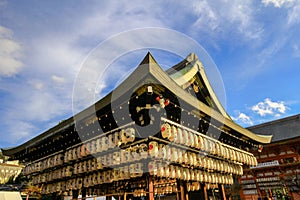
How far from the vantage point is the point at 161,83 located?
5.11 meters

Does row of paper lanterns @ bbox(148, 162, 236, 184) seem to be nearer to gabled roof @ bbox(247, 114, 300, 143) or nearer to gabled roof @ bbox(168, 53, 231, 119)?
gabled roof @ bbox(168, 53, 231, 119)

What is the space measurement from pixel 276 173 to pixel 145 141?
15496mm

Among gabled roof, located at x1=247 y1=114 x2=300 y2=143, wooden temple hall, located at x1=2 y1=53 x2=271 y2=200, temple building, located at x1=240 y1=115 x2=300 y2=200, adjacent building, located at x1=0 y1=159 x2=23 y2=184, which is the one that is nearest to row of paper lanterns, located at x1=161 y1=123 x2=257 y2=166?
wooden temple hall, located at x1=2 y1=53 x2=271 y2=200

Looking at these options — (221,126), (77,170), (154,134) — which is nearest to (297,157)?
(221,126)

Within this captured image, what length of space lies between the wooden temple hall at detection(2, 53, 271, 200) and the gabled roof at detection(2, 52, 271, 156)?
2cm

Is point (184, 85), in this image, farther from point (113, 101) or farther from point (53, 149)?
point (53, 149)

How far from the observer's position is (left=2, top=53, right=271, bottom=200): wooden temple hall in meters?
5.76

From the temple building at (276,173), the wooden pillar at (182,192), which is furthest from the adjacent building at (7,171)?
the wooden pillar at (182,192)

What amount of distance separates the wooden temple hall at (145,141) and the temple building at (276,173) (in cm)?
716

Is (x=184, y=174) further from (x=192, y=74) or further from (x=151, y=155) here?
(x=192, y=74)

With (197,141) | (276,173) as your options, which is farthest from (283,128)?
(197,141)

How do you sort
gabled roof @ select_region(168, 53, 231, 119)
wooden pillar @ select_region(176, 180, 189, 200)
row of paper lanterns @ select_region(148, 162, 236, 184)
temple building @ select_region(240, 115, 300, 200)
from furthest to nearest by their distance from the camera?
temple building @ select_region(240, 115, 300, 200) → gabled roof @ select_region(168, 53, 231, 119) → wooden pillar @ select_region(176, 180, 189, 200) → row of paper lanterns @ select_region(148, 162, 236, 184)

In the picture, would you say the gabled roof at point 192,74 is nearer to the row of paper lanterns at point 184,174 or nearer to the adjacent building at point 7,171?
the row of paper lanterns at point 184,174

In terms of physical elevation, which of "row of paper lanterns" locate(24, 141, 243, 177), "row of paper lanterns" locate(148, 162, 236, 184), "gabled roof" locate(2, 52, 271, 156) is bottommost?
"row of paper lanterns" locate(148, 162, 236, 184)
